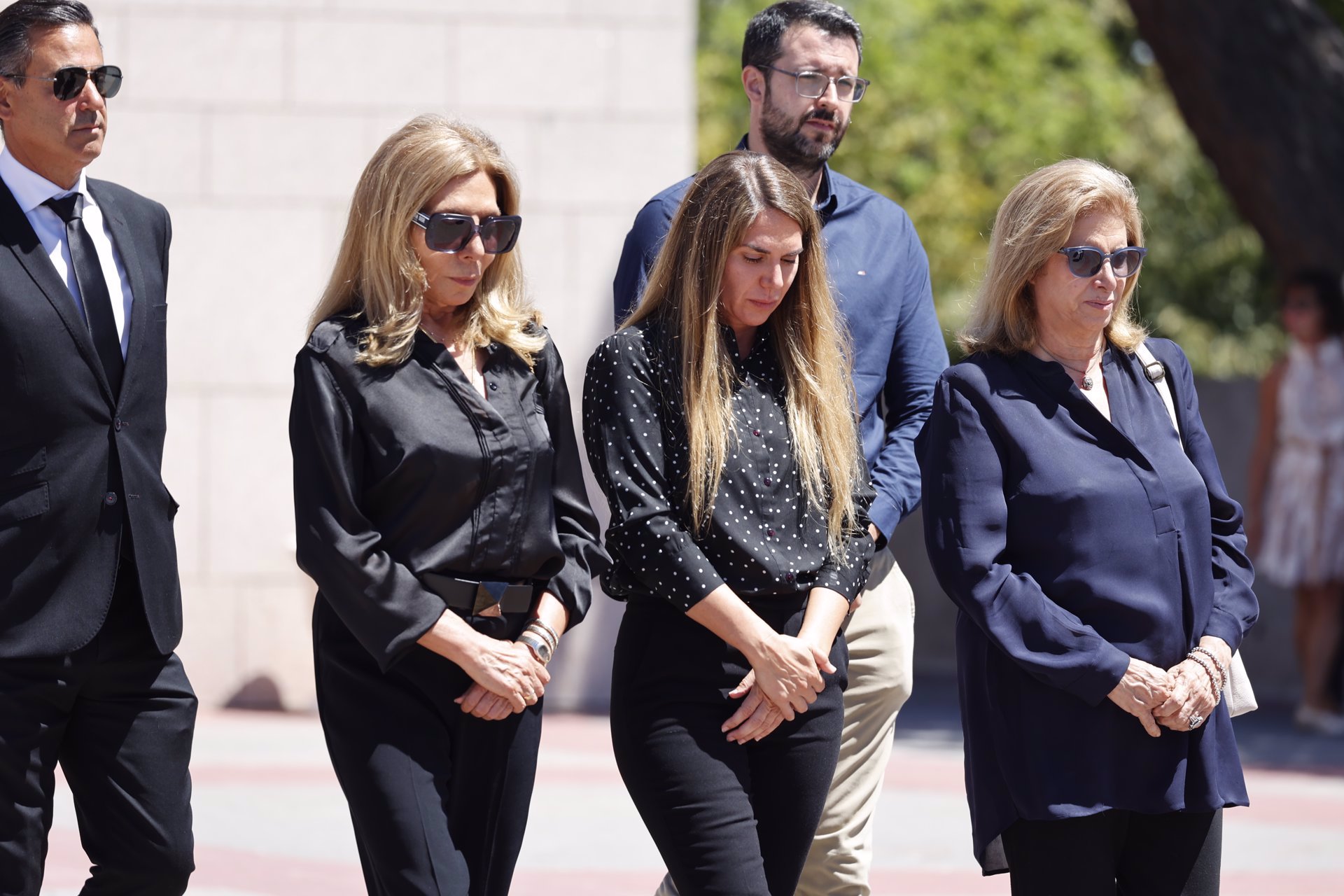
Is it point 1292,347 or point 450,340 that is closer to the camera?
point 450,340

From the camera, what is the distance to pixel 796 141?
4520 mm

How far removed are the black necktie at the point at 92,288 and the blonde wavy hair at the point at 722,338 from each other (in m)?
1.10

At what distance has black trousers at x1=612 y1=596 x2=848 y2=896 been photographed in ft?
11.7

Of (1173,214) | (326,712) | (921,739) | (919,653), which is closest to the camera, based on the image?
(326,712)

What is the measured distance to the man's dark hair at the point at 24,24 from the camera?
149 inches

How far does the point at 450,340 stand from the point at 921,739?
6.20 m

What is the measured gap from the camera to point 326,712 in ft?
12.1

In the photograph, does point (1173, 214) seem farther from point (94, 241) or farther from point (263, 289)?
point (94, 241)

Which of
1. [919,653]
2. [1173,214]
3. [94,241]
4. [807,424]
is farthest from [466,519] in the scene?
[1173,214]

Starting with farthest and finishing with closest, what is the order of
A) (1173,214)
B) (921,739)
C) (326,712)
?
1. (1173,214)
2. (921,739)
3. (326,712)

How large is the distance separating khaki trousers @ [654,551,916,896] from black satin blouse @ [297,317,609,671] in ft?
3.09

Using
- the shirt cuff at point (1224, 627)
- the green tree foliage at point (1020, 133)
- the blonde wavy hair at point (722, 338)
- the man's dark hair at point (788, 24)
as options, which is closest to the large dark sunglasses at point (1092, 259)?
the blonde wavy hair at point (722, 338)

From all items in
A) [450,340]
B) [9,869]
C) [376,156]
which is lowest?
[9,869]

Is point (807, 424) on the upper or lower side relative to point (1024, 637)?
upper
